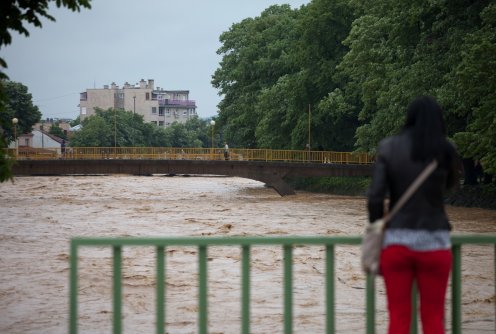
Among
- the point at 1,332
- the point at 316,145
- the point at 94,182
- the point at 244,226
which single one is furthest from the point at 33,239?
the point at 94,182

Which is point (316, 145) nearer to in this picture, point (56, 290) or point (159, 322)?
point (56, 290)

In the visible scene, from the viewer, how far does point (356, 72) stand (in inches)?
1658

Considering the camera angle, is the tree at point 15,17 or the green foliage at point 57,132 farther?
the green foliage at point 57,132

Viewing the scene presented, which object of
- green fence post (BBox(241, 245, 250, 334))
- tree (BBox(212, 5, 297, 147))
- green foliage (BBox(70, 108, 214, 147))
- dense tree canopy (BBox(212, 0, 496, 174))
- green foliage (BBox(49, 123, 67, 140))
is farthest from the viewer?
green foliage (BBox(49, 123, 67, 140))

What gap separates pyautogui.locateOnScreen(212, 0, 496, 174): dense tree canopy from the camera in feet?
98.9

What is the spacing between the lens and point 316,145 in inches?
2164

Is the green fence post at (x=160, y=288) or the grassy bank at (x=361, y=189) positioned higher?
the green fence post at (x=160, y=288)

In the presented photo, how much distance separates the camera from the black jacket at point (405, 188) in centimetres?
459

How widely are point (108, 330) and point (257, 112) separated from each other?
43852 millimetres

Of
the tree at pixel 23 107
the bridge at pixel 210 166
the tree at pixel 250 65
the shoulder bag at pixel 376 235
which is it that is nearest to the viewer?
the shoulder bag at pixel 376 235

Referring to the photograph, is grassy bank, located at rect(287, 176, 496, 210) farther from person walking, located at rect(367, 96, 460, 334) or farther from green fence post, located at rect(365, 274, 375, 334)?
person walking, located at rect(367, 96, 460, 334)

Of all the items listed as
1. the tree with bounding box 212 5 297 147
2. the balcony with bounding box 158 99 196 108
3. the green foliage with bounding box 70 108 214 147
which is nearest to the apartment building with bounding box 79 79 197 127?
the balcony with bounding box 158 99 196 108

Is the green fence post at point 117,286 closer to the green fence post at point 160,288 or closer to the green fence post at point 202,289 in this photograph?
the green fence post at point 160,288

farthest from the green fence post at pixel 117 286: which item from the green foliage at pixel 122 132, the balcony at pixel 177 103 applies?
the balcony at pixel 177 103
